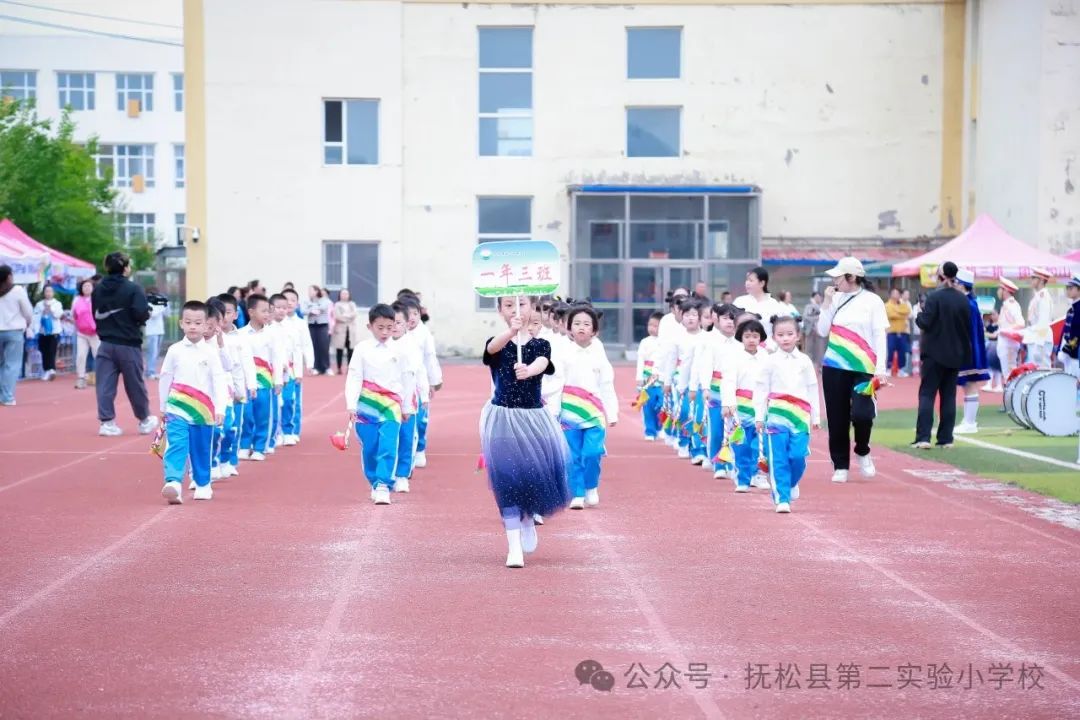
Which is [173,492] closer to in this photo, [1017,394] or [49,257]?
[1017,394]

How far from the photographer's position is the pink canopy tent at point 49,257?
93.9ft

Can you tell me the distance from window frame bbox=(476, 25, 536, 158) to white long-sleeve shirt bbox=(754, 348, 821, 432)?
27.8m

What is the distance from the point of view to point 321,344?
3322cm

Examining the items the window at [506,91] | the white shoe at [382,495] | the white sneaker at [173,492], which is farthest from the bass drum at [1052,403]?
the window at [506,91]

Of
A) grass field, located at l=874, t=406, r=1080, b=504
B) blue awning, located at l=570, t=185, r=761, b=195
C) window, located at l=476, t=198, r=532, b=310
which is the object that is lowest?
grass field, located at l=874, t=406, r=1080, b=504

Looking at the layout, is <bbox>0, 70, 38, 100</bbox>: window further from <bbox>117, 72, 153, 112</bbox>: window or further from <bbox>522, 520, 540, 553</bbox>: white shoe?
<bbox>522, 520, 540, 553</bbox>: white shoe

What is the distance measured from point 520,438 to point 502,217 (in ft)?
102

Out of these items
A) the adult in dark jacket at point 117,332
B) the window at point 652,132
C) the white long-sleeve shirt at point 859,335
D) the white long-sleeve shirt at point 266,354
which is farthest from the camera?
the window at point 652,132

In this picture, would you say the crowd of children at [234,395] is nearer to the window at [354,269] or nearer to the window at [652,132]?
the window at [354,269]

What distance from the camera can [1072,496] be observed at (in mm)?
13125

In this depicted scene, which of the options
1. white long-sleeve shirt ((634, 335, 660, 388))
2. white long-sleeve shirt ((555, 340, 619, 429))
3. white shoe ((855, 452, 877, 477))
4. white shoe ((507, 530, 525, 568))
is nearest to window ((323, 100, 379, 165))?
white long-sleeve shirt ((634, 335, 660, 388))

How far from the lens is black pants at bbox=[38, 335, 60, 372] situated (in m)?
30.6

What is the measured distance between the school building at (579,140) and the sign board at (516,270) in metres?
30.1

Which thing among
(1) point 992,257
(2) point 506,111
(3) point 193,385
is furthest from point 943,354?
(2) point 506,111
